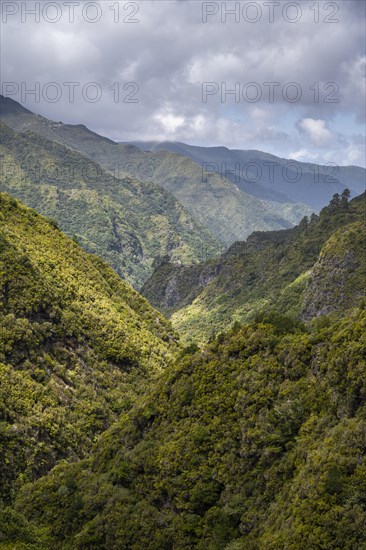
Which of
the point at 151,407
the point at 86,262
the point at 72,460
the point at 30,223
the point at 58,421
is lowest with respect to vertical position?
the point at 72,460

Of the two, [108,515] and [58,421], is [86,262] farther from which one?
[108,515]

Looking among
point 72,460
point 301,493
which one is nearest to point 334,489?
point 301,493

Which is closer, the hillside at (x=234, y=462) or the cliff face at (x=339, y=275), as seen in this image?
the hillside at (x=234, y=462)

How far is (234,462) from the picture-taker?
42844 mm

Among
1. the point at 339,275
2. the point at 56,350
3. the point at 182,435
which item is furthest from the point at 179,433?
the point at 339,275

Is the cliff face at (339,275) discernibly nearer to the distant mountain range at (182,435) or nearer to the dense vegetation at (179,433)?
the dense vegetation at (179,433)

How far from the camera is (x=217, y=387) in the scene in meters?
49.5

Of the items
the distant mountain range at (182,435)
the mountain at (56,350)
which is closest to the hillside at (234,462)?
the distant mountain range at (182,435)

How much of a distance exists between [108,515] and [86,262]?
68023mm

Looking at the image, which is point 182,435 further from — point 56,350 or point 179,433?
point 56,350

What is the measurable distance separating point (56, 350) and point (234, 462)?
1737 inches

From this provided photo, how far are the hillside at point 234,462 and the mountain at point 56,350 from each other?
1093cm

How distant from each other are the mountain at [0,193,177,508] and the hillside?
10.9m

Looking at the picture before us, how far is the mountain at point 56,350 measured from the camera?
219 feet
